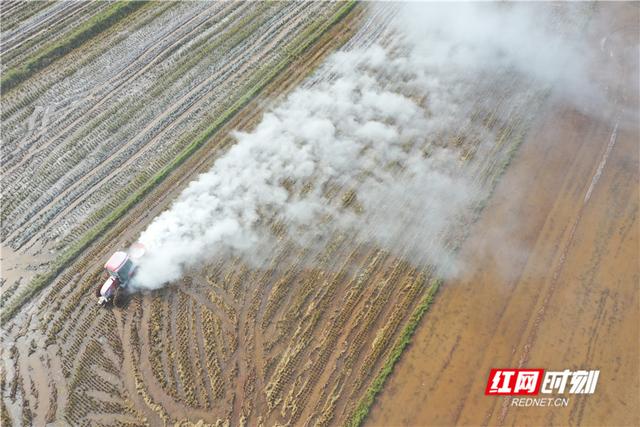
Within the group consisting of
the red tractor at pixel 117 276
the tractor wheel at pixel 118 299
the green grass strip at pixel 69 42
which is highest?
the green grass strip at pixel 69 42

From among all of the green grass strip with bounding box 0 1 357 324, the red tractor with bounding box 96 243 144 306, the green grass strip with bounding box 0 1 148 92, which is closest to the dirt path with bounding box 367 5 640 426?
the red tractor with bounding box 96 243 144 306

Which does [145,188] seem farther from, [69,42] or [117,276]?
[69,42]

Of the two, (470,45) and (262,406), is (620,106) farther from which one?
(262,406)

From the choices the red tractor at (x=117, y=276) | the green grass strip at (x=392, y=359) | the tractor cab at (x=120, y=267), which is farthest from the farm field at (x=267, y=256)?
the tractor cab at (x=120, y=267)

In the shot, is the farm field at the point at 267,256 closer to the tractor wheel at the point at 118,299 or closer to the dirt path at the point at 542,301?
the dirt path at the point at 542,301

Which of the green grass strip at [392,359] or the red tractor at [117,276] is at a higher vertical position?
the red tractor at [117,276]

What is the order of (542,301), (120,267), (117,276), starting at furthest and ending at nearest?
(542,301)
(117,276)
(120,267)

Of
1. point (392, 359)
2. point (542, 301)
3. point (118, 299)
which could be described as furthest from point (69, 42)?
point (542, 301)
